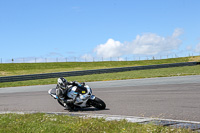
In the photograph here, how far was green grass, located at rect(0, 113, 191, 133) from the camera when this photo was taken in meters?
6.11

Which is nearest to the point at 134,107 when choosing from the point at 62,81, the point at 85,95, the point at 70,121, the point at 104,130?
the point at 85,95

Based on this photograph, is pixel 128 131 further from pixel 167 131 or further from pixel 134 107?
pixel 134 107

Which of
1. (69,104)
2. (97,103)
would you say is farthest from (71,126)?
(69,104)

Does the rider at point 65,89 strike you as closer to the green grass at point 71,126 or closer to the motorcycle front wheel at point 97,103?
the motorcycle front wheel at point 97,103

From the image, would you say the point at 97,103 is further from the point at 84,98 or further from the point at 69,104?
the point at 69,104

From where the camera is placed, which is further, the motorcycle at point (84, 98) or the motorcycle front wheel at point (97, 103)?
the motorcycle front wheel at point (97, 103)

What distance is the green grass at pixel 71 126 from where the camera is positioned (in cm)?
611

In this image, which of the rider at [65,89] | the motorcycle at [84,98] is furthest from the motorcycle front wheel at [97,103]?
the rider at [65,89]

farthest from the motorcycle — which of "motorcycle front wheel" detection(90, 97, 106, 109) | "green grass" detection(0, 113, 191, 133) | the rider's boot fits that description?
"green grass" detection(0, 113, 191, 133)

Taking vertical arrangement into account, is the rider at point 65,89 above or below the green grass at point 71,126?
above

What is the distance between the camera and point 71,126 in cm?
677

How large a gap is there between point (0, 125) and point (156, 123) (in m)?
3.85

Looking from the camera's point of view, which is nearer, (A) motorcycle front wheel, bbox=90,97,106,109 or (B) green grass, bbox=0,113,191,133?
(B) green grass, bbox=0,113,191,133

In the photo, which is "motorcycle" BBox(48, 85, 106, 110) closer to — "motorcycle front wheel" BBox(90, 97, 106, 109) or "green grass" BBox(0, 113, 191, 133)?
"motorcycle front wheel" BBox(90, 97, 106, 109)
